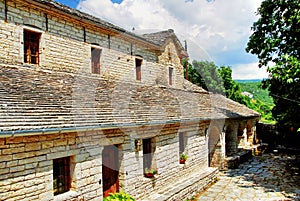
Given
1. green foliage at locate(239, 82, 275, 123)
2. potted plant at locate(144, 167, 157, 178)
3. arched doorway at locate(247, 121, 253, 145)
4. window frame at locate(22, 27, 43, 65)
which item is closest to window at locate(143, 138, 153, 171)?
potted plant at locate(144, 167, 157, 178)

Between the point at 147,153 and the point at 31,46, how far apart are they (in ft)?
17.4

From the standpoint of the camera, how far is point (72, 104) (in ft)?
22.2

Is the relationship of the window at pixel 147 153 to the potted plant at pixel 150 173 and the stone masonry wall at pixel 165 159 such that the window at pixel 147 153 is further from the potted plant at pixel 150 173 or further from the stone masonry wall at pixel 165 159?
the potted plant at pixel 150 173

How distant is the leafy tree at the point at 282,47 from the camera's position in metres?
9.98

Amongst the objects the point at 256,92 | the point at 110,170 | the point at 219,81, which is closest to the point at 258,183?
the point at 110,170

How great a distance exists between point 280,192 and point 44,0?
36.7 ft

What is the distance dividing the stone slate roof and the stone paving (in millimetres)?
3029

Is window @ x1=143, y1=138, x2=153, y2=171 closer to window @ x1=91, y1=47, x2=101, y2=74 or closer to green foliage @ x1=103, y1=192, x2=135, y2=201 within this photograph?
green foliage @ x1=103, y1=192, x2=135, y2=201

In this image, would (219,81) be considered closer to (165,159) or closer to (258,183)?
(258,183)

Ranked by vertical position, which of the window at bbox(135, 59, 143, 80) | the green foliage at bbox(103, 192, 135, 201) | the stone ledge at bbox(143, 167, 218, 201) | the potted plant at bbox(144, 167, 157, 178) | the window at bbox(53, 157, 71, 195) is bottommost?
the stone ledge at bbox(143, 167, 218, 201)

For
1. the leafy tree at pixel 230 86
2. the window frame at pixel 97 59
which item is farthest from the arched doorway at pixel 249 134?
the leafy tree at pixel 230 86

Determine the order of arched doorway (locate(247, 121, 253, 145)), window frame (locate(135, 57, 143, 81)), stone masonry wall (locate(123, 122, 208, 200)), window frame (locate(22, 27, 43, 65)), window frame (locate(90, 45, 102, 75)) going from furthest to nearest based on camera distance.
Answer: arched doorway (locate(247, 121, 253, 145)) < window frame (locate(135, 57, 143, 81)) < window frame (locate(90, 45, 102, 75)) < window frame (locate(22, 27, 43, 65)) < stone masonry wall (locate(123, 122, 208, 200))

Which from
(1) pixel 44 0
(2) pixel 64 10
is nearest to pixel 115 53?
(2) pixel 64 10

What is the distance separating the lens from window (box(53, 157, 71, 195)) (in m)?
6.22
